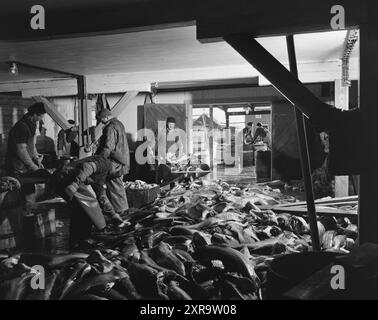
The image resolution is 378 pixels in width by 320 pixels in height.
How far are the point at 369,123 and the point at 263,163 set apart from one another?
36.6ft

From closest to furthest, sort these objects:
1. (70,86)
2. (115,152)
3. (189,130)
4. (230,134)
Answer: (115,152) → (70,86) → (189,130) → (230,134)

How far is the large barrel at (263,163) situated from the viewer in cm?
1437

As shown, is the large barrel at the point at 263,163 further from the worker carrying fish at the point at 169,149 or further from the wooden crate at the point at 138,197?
the wooden crate at the point at 138,197

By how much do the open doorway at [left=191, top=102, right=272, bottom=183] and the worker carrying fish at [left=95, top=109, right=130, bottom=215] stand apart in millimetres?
6592

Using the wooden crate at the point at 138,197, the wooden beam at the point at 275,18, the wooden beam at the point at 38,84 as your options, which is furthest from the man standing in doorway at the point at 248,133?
the wooden beam at the point at 275,18

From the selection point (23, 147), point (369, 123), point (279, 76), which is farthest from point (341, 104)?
point (23, 147)

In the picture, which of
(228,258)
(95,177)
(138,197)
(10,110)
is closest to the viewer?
(228,258)

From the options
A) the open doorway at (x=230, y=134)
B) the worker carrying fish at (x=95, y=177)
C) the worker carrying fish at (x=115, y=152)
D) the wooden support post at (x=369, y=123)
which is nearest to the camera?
the wooden support post at (x=369, y=123)

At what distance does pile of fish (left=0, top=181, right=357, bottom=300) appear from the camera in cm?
427

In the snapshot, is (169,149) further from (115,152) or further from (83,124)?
(115,152)

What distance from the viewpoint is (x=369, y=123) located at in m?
3.45

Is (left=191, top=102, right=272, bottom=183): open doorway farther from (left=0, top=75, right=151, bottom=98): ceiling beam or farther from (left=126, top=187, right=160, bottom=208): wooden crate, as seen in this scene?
(left=126, top=187, right=160, bottom=208): wooden crate

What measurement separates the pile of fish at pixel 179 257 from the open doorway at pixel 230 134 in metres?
8.14

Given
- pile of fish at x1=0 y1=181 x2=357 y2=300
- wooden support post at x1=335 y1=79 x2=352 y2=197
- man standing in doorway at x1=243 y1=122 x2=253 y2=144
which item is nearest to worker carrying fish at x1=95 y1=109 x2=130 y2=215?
pile of fish at x1=0 y1=181 x2=357 y2=300
